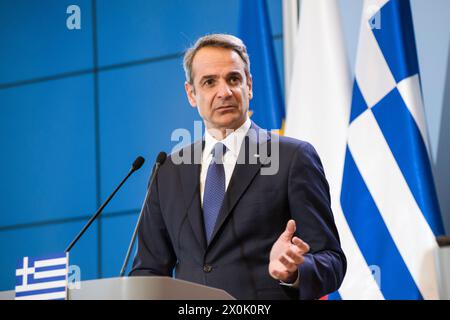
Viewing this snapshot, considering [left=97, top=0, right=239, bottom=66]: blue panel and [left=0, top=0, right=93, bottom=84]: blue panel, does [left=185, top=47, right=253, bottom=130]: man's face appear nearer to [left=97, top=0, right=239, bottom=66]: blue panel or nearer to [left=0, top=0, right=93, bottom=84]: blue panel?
[left=97, top=0, right=239, bottom=66]: blue panel

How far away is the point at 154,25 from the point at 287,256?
2.95m

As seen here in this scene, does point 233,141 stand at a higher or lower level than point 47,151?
lower

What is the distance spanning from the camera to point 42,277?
5.58ft

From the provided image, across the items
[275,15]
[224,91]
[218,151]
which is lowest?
[218,151]

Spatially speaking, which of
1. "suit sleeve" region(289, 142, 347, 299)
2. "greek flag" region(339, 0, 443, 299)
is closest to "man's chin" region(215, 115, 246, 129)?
"suit sleeve" region(289, 142, 347, 299)

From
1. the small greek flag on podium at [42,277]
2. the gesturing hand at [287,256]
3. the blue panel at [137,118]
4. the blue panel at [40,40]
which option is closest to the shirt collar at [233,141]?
the gesturing hand at [287,256]

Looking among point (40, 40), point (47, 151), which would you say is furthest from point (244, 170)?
Result: point (40, 40)

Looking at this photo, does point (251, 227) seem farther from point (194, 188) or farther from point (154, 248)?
point (154, 248)

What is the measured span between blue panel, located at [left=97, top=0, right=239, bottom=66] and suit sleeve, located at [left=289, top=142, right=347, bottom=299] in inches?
84.4

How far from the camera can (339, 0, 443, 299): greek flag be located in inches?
124

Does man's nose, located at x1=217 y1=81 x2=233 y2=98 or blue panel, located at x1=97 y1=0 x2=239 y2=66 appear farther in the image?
blue panel, located at x1=97 y1=0 x2=239 y2=66

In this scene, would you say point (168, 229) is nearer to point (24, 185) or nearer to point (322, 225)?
point (322, 225)
